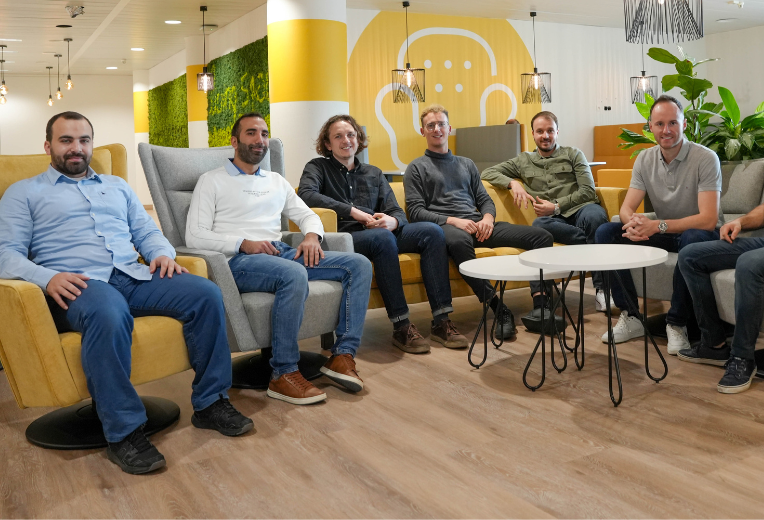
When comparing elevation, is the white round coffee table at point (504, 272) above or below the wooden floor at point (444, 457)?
above

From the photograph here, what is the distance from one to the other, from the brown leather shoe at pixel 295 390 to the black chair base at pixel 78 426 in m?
0.39

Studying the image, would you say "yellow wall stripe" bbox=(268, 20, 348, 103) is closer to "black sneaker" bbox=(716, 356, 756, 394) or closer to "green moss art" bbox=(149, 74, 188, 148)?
"black sneaker" bbox=(716, 356, 756, 394)

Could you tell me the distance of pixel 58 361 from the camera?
2322 mm

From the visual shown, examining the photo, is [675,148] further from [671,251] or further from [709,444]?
[709,444]

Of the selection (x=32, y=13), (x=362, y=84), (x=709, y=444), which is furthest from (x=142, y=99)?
(x=709, y=444)

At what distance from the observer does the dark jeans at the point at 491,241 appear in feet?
12.4

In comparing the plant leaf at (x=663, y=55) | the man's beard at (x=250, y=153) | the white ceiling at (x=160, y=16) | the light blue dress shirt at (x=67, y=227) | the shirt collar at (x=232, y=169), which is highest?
the white ceiling at (x=160, y=16)

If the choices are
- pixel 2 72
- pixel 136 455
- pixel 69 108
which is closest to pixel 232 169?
pixel 136 455

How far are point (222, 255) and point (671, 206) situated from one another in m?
2.21

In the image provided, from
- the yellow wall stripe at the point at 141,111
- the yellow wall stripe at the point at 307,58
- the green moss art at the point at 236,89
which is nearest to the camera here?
the yellow wall stripe at the point at 307,58

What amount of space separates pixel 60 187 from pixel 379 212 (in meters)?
1.73

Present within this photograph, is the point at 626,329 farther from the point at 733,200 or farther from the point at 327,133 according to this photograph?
the point at 327,133

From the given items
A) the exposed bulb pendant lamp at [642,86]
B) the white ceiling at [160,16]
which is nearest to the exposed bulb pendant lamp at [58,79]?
the white ceiling at [160,16]

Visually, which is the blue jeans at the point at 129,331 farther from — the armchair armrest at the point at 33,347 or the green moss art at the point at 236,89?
the green moss art at the point at 236,89
